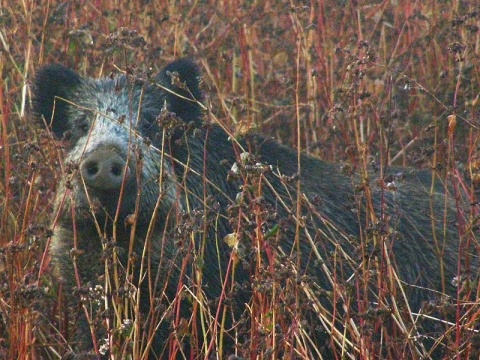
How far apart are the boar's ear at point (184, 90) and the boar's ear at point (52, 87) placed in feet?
1.45

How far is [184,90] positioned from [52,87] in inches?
25.9

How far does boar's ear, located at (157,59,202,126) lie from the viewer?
14.7ft

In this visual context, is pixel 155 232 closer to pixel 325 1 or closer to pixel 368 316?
pixel 368 316

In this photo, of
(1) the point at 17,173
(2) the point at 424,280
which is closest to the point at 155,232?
(1) the point at 17,173

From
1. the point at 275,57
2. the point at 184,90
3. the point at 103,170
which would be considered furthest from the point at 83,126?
the point at 275,57

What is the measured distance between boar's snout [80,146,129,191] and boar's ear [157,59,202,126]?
29.6 inches

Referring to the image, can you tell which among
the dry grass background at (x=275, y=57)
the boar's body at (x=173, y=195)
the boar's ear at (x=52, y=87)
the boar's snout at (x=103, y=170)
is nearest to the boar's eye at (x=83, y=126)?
the boar's body at (x=173, y=195)

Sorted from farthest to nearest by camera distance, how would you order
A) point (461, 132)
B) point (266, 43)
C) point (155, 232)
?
point (266, 43), point (461, 132), point (155, 232)

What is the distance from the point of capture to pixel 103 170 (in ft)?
12.4

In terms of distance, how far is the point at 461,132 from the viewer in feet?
19.9

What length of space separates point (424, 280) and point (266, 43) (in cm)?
286

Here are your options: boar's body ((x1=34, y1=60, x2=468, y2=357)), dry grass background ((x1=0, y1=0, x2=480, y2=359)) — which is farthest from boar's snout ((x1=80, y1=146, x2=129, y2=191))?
dry grass background ((x1=0, y1=0, x2=480, y2=359))

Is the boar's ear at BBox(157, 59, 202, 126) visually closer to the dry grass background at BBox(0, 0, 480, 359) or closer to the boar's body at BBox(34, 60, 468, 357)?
the boar's body at BBox(34, 60, 468, 357)

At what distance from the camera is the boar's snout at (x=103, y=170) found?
3.78 m
